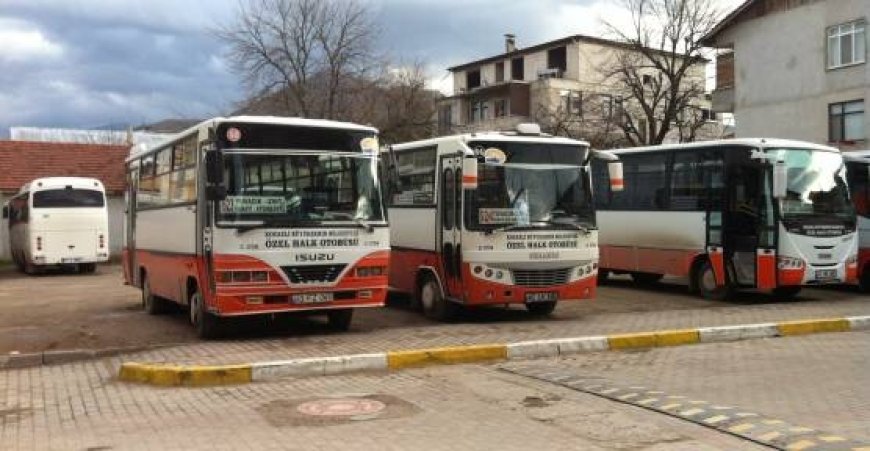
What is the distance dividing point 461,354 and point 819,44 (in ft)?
99.7

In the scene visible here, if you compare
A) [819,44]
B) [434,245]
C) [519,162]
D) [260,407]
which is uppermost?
[819,44]

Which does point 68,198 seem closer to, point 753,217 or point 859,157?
point 753,217

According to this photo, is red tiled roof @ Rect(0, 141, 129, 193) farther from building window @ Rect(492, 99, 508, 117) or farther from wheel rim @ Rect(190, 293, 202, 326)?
building window @ Rect(492, 99, 508, 117)

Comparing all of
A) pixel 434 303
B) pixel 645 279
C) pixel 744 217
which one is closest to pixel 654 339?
pixel 434 303

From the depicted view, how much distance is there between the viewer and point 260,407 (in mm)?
8500

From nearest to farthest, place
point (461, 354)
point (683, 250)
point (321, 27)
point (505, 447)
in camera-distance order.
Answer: point (505, 447), point (461, 354), point (683, 250), point (321, 27)

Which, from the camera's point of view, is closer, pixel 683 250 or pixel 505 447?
pixel 505 447

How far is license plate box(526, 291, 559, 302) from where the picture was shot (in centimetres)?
1382

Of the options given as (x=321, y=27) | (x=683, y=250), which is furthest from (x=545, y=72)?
(x=683, y=250)

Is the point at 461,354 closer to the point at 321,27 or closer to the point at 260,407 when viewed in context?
the point at 260,407

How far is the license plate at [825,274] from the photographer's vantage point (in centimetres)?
1644

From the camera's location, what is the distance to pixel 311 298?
39.8ft

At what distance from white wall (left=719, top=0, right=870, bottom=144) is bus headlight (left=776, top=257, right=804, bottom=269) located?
20.7 m

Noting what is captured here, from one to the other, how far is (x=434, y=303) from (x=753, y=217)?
20.3 feet
